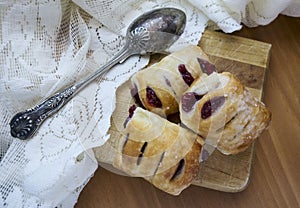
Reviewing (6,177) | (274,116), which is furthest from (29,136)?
(274,116)

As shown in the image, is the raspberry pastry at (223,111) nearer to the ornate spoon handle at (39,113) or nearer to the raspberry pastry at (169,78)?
the raspberry pastry at (169,78)

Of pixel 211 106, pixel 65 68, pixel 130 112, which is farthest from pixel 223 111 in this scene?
pixel 65 68

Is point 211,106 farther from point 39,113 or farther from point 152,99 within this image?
point 39,113

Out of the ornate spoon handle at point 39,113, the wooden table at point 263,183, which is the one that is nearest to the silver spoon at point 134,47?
the ornate spoon handle at point 39,113

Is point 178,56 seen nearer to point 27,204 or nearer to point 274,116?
point 274,116

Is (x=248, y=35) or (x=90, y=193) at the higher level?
(x=248, y=35)

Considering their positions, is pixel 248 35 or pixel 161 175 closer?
pixel 161 175
